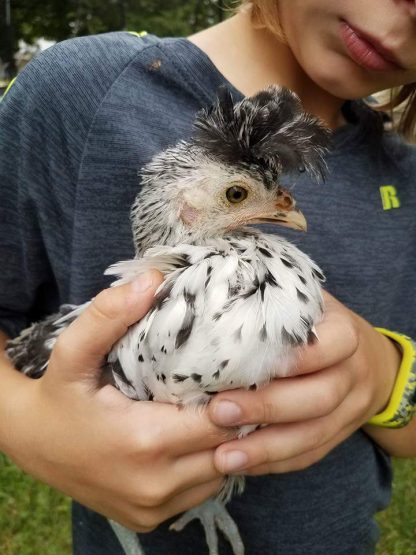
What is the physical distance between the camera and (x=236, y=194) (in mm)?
1327

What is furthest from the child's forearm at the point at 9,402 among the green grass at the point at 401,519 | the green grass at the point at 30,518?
the green grass at the point at 401,519

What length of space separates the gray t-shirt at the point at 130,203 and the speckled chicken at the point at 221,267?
106mm

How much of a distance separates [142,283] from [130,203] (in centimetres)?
41

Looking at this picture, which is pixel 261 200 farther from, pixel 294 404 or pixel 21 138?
pixel 21 138

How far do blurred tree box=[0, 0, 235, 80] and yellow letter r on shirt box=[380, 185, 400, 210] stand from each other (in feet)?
36.8

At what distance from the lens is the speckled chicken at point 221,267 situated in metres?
1.09

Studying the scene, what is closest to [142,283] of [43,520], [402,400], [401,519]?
[402,400]

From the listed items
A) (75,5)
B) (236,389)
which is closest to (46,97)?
(236,389)

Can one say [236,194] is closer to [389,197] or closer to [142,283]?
[142,283]

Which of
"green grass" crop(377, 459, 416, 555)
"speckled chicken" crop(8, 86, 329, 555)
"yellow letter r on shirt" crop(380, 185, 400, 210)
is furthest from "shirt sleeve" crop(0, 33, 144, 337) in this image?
"green grass" crop(377, 459, 416, 555)

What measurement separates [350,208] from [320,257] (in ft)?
0.58

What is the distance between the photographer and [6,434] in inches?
54.5

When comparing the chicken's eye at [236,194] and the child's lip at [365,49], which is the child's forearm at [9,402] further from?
the child's lip at [365,49]

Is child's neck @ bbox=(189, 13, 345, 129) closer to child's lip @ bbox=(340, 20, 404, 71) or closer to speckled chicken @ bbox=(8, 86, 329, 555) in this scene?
child's lip @ bbox=(340, 20, 404, 71)
